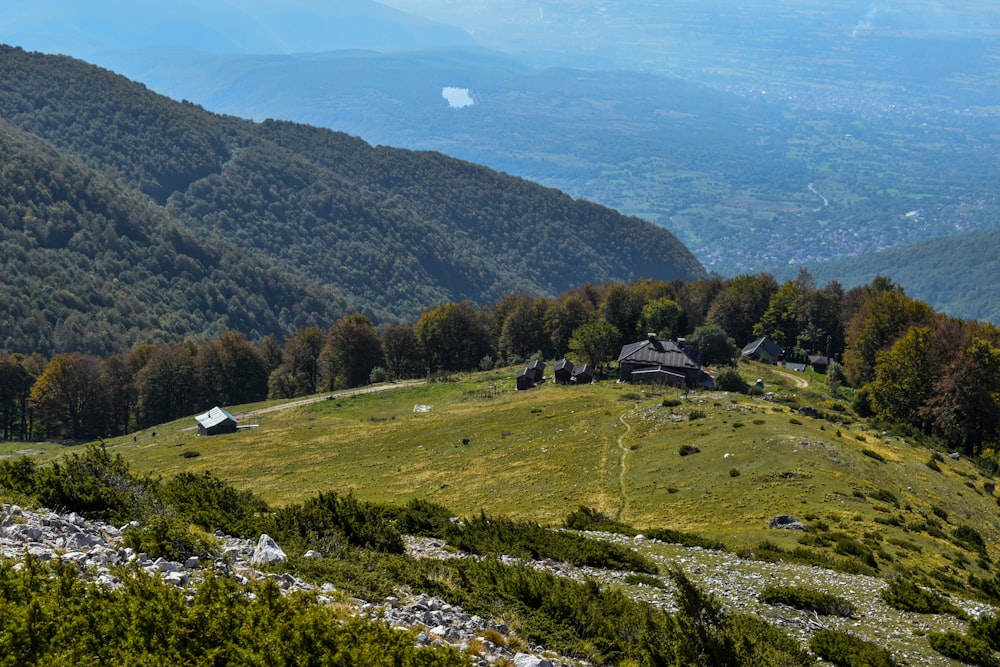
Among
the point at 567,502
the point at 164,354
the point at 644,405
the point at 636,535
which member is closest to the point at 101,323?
the point at 164,354

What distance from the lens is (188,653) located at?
15164 millimetres

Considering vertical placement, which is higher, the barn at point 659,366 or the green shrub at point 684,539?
the green shrub at point 684,539

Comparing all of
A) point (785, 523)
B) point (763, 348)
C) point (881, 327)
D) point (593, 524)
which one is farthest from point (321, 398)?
point (785, 523)

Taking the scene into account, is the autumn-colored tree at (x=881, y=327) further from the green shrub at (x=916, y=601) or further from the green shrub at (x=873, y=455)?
the green shrub at (x=916, y=601)

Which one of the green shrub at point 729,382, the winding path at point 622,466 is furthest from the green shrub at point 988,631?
the green shrub at point 729,382

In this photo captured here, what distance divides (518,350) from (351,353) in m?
24.8

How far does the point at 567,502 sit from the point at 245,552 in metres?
27.2

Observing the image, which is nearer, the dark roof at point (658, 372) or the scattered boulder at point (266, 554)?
the scattered boulder at point (266, 554)

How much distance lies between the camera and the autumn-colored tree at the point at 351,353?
12244 cm

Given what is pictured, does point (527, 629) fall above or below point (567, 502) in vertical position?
above

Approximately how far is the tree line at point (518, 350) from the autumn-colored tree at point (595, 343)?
7.6 inches

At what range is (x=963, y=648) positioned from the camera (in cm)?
2108

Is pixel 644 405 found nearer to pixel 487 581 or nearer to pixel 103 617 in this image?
pixel 487 581

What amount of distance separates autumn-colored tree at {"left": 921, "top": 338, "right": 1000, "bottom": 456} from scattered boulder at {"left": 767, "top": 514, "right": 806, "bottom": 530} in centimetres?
4937
